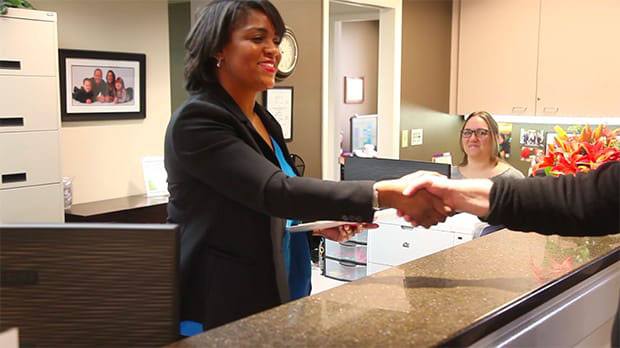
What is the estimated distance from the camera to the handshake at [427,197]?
48.1 inches

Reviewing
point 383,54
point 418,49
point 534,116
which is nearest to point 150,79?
point 383,54

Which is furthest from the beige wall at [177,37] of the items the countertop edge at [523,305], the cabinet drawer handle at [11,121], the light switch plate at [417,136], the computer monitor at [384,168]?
the countertop edge at [523,305]

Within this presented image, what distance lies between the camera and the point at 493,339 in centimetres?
111

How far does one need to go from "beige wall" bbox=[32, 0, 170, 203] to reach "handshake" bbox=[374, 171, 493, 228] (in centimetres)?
271

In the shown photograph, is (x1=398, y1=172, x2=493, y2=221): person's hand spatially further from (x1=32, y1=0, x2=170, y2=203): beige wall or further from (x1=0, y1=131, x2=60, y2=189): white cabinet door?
(x1=32, y1=0, x2=170, y2=203): beige wall

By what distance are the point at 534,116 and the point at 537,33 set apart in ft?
1.98

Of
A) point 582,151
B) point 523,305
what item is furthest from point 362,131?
point 523,305

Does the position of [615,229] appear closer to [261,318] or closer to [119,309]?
[261,318]

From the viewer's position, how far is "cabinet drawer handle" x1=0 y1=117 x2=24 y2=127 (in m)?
3.04

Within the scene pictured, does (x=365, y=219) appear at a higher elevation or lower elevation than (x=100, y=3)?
lower

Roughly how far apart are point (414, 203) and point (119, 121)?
9.49 ft

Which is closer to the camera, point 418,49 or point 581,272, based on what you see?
point 581,272

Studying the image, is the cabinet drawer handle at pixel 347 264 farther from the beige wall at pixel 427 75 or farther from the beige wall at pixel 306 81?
the beige wall at pixel 427 75

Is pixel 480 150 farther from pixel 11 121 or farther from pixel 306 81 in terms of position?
pixel 11 121
